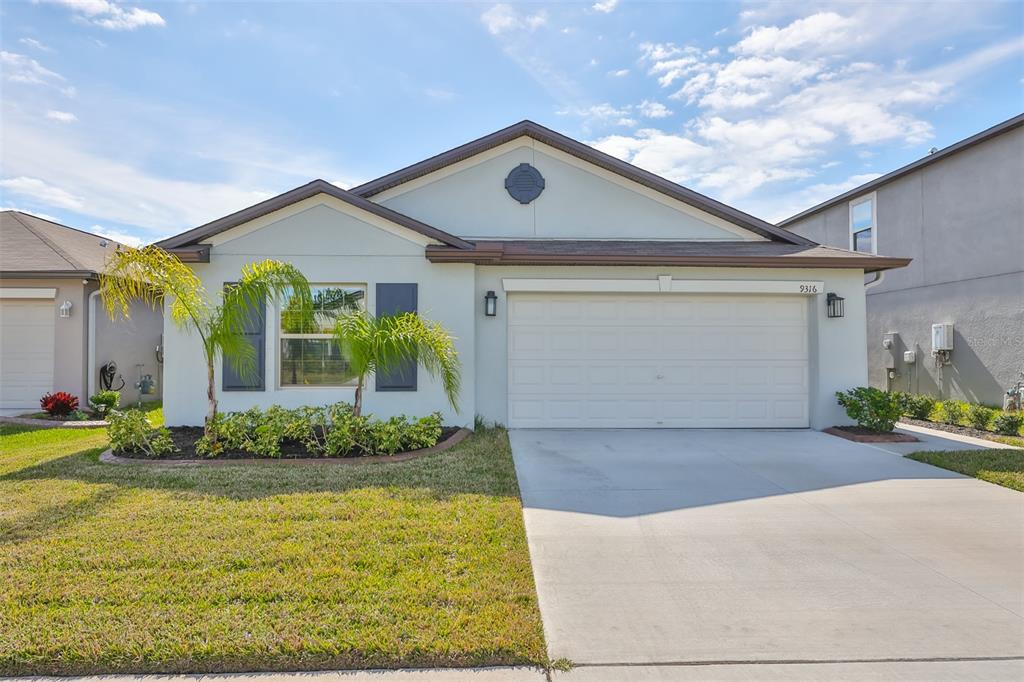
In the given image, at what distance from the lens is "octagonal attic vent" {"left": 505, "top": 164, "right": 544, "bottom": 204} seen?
1025 cm

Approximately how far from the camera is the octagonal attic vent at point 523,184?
10250 millimetres

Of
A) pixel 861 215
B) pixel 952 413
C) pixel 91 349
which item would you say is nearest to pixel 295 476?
pixel 91 349

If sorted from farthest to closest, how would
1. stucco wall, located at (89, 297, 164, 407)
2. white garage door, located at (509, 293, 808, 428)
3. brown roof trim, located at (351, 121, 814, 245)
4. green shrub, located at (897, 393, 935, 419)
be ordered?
stucco wall, located at (89, 297, 164, 407) < green shrub, located at (897, 393, 935, 419) < brown roof trim, located at (351, 121, 814, 245) < white garage door, located at (509, 293, 808, 428)

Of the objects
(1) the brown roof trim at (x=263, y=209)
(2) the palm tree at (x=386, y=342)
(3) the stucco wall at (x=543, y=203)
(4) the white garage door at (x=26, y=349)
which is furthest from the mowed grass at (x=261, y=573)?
(4) the white garage door at (x=26, y=349)

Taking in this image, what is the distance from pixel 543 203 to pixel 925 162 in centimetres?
856

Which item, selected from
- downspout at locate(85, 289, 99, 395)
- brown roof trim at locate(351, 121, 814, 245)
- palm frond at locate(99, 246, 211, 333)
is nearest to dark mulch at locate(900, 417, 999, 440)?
brown roof trim at locate(351, 121, 814, 245)

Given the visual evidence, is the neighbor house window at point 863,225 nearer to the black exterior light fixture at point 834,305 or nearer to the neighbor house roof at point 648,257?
the neighbor house roof at point 648,257

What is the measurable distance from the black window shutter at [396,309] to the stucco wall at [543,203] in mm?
2079

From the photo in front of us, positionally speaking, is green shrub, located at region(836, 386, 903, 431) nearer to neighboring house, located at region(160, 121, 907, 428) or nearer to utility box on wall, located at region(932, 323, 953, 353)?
neighboring house, located at region(160, 121, 907, 428)

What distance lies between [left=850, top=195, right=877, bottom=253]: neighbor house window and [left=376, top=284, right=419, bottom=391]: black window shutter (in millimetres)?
11841

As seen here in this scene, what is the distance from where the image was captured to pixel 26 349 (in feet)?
36.7

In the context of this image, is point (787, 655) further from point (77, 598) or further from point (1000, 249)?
point (1000, 249)

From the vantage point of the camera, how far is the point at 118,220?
608 inches

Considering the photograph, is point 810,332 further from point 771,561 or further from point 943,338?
point 771,561
